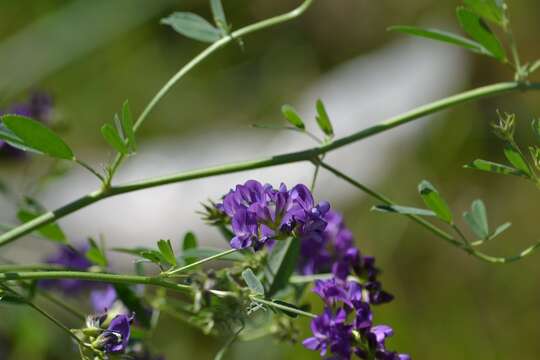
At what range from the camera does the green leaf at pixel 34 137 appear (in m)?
0.78

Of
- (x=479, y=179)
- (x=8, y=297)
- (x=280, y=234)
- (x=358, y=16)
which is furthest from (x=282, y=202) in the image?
(x=358, y=16)

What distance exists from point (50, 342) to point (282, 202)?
1.48 m

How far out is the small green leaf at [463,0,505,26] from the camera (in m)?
0.86

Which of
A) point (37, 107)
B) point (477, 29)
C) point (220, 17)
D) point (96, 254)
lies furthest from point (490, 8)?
point (37, 107)

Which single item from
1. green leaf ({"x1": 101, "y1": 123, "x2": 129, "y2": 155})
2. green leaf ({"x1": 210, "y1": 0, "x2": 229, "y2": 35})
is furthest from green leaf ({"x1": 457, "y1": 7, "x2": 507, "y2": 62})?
green leaf ({"x1": 101, "y1": 123, "x2": 129, "y2": 155})

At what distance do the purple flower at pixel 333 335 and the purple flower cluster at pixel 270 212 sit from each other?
0.09 metres

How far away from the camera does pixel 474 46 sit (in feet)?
2.91

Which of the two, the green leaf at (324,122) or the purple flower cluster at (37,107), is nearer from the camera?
the green leaf at (324,122)

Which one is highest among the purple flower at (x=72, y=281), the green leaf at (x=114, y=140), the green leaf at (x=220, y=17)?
the green leaf at (x=220, y=17)

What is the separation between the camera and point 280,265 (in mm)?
929

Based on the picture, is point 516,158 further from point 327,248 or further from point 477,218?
point 327,248

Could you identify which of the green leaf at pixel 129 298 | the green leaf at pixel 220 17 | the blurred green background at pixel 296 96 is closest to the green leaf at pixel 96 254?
the green leaf at pixel 129 298

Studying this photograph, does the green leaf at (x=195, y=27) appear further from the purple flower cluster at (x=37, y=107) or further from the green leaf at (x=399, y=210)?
the purple flower cluster at (x=37, y=107)

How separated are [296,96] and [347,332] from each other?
9.32 feet
